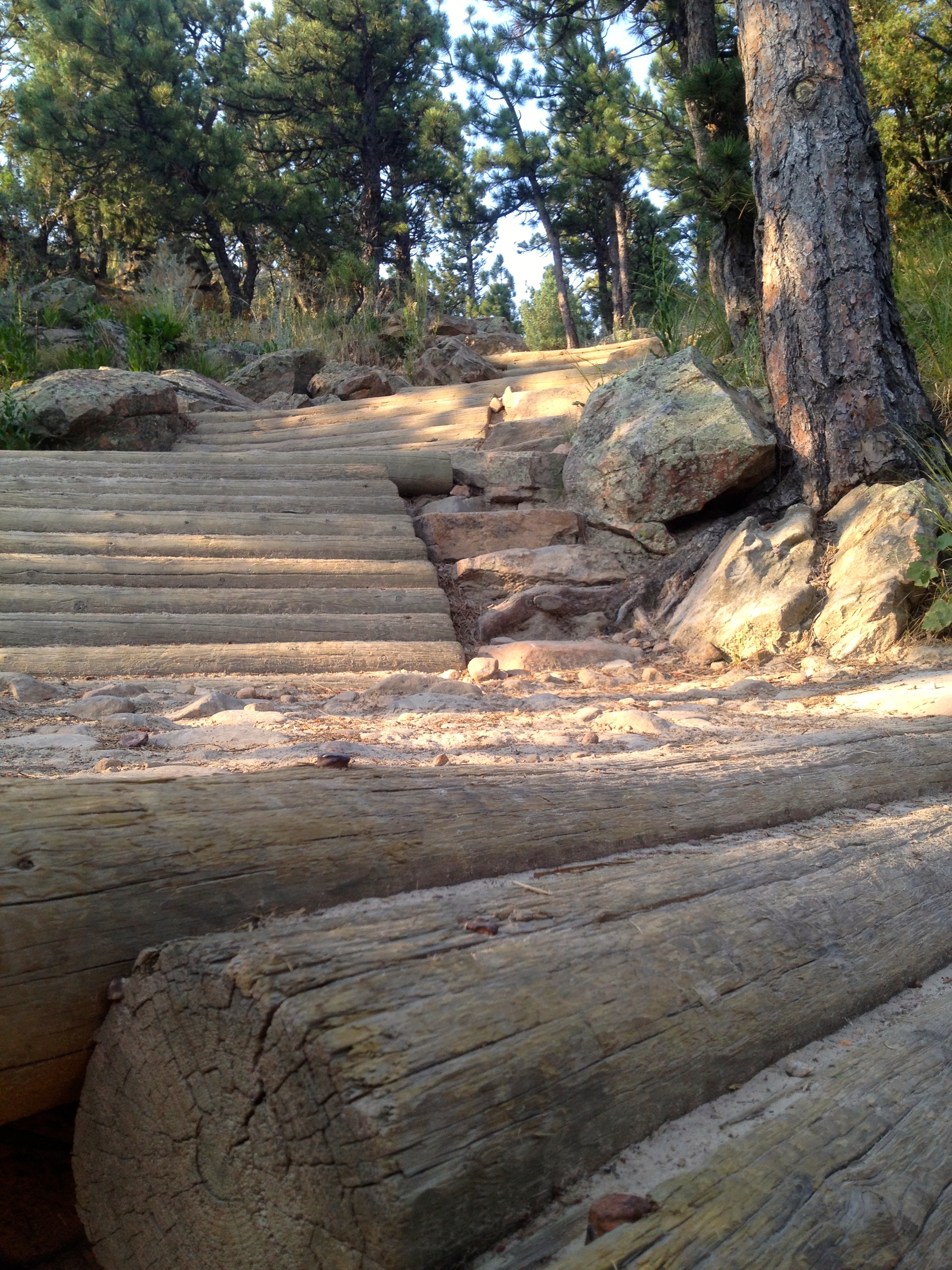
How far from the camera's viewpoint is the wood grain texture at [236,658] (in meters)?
3.47

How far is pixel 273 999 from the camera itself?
3.10 feet

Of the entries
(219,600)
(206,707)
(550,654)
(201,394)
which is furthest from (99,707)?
(201,394)

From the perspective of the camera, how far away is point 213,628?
390 centimetres

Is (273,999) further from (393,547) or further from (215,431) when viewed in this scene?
(215,431)

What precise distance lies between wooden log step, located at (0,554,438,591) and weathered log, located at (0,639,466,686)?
0.52 meters

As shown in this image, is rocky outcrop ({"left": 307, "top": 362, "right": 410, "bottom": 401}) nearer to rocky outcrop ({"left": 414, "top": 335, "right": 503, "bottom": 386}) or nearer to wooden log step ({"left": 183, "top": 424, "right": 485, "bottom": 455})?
rocky outcrop ({"left": 414, "top": 335, "right": 503, "bottom": 386})

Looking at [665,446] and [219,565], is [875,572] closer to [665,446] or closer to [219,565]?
[665,446]

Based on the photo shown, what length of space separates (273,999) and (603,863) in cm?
66

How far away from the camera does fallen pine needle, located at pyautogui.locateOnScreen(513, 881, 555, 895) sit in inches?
51.1

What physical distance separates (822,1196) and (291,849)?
2.48 ft

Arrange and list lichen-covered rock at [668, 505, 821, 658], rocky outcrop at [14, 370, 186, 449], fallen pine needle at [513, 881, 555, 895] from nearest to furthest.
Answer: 1. fallen pine needle at [513, 881, 555, 895]
2. lichen-covered rock at [668, 505, 821, 658]
3. rocky outcrop at [14, 370, 186, 449]

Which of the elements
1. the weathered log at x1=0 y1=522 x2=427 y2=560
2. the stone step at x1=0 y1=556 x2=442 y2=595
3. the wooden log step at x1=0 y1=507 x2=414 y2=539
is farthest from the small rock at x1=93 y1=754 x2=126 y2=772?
the wooden log step at x1=0 y1=507 x2=414 y2=539

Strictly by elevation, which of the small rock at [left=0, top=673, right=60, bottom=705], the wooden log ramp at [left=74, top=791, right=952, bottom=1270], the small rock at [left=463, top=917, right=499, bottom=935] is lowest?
the wooden log ramp at [left=74, top=791, right=952, bottom=1270]

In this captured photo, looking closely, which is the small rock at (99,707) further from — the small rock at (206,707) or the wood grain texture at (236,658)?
the wood grain texture at (236,658)
